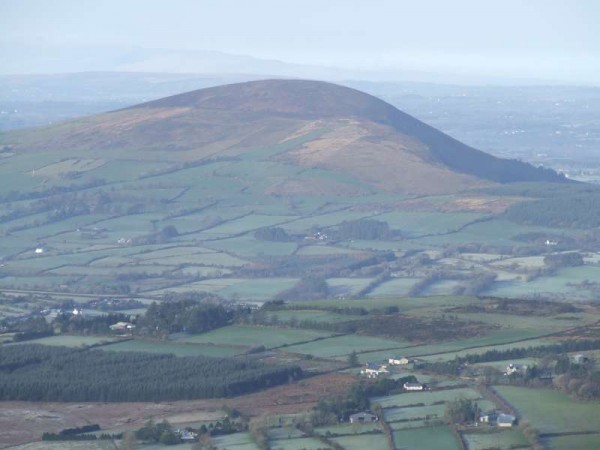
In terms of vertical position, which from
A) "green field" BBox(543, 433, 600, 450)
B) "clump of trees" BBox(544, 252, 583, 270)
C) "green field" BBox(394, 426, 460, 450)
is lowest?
"clump of trees" BBox(544, 252, 583, 270)

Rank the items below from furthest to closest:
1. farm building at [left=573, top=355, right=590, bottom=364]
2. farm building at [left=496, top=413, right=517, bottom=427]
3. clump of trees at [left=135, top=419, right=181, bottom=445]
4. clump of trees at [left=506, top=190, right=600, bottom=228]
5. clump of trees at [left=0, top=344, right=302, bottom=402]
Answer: clump of trees at [left=506, top=190, right=600, bottom=228]
farm building at [left=573, top=355, right=590, bottom=364]
clump of trees at [left=0, top=344, right=302, bottom=402]
farm building at [left=496, top=413, right=517, bottom=427]
clump of trees at [left=135, top=419, right=181, bottom=445]

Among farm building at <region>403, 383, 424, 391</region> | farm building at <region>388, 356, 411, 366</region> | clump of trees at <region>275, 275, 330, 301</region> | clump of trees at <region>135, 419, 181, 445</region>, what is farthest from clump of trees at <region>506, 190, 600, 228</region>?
clump of trees at <region>135, 419, 181, 445</region>

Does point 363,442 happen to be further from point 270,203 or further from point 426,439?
point 270,203

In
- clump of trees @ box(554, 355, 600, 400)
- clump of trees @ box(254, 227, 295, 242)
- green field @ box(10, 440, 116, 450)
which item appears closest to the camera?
green field @ box(10, 440, 116, 450)

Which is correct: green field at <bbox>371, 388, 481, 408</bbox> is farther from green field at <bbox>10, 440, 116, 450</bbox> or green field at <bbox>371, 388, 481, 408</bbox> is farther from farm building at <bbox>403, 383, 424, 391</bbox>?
green field at <bbox>10, 440, 116, 450</bbox>

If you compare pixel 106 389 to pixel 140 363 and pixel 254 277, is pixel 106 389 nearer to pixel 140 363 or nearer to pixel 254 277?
pixel 140 363

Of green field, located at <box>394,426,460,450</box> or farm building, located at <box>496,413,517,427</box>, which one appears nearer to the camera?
green field, located at <box>394,426,460,450</box>

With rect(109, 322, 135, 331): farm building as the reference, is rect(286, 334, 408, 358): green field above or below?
above

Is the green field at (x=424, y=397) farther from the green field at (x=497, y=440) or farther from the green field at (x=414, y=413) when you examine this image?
the green field at (x=497, y=440)
